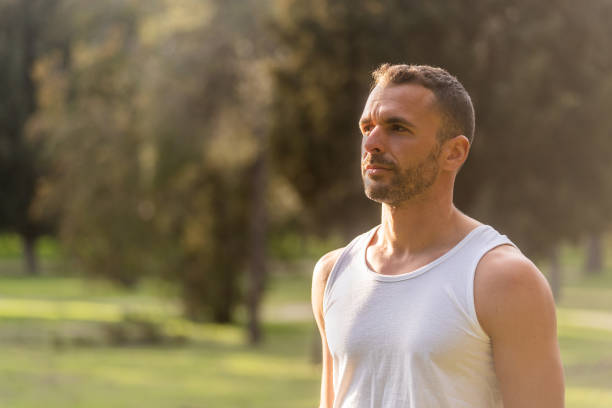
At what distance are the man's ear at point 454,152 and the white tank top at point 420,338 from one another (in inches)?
6.5

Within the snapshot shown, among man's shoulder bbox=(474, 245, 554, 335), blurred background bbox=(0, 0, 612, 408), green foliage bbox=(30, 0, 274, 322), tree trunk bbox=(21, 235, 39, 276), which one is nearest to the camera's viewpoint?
man's shoulder bbox=(474, 245, 554, 335)

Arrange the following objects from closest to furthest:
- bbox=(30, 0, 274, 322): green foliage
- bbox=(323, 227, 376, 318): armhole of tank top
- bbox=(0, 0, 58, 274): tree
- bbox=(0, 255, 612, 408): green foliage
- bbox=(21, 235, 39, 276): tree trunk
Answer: bbox=(323, 227, 376, 318): armhole of tank top
bbox=(0, 255, 612, 408): green foliage
bbox=(30, 0, 274, 322): green foliage
bbox=(0, 0, 58, 274): tree
bbox=(21, 235, 39, 276): tree trunk

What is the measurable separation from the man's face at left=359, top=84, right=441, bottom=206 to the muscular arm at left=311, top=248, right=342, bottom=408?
0.29m

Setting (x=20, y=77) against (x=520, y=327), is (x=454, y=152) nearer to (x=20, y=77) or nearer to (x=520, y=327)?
(x=520, y=327)

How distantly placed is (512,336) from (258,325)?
19259mm

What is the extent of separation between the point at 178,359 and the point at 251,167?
14.6ft

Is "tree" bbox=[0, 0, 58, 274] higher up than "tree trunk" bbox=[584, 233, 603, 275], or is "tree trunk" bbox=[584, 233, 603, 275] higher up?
"tree" bbox=[0, 0, 58, 274]

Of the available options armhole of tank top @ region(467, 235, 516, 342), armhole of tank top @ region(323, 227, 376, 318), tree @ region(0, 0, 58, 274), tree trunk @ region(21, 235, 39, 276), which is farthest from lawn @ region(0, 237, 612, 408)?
tree trunk @ region(21, 235, 39, 276)

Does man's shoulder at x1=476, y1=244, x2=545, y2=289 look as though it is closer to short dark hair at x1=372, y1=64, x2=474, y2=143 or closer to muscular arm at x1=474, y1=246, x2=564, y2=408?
muscular arm at x1=474, y1=246, x2=564, y2=408

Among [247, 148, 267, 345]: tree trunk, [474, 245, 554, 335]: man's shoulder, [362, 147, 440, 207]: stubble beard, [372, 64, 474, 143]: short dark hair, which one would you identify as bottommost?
[247, 148, 267, 345]: tree trunk

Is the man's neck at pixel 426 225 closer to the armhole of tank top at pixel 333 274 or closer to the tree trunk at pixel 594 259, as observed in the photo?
the armhole of tank top at pixel 333 274

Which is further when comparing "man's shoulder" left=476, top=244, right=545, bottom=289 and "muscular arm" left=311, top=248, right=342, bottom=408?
"muscular arm" left=311, top=248, right=342, bottom=408

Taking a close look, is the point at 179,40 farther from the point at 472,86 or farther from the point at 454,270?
the point at 454,270

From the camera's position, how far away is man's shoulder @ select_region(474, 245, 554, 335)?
6.37ft
